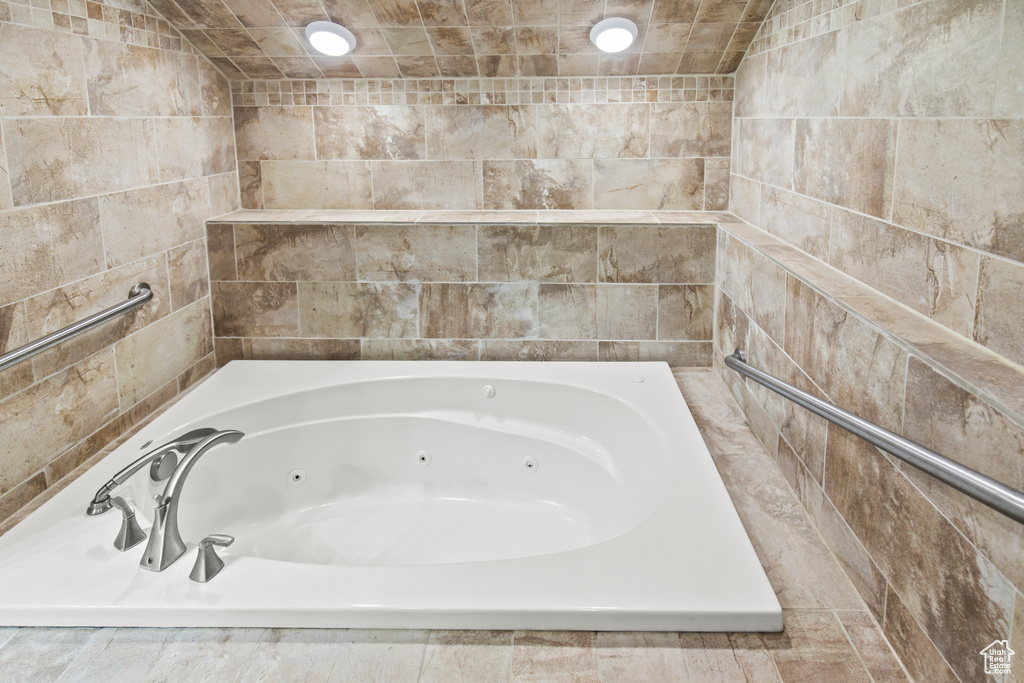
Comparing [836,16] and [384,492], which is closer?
[836,16]

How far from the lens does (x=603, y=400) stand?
2.65 meters

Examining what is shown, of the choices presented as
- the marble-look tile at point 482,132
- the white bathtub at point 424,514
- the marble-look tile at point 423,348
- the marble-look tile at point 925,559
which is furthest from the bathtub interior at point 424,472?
the marble-look tile at point 482,132

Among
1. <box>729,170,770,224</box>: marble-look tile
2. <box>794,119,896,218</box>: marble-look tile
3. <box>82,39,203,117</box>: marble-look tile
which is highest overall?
<box>82,39,203,117</box>: marble-look tile

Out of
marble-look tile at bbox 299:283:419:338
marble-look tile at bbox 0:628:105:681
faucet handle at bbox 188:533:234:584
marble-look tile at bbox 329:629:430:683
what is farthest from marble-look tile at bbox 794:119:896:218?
marble-look tile at bbox 0:628:105:681

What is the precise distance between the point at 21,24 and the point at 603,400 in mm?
1971

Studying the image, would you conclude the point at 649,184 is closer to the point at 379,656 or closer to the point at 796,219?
the point at 796,219

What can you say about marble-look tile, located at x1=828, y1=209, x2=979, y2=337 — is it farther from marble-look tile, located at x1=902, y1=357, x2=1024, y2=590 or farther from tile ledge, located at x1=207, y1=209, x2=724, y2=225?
tile ledge, located at x1=207, y1=209, x2=724, y2=225

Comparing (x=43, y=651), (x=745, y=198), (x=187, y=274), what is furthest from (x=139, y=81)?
(x=745, y=198)

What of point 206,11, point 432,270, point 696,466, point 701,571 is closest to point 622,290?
point 432,270

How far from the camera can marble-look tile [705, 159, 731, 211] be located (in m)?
3.20

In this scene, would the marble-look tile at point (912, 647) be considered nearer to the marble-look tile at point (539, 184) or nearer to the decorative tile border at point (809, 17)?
the decorative tile border at point (809, 17)

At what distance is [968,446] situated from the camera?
1186 mm

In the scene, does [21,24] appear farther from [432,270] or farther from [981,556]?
[981,556]

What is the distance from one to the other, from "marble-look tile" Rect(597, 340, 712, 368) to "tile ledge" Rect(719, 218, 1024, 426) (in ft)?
2.66
